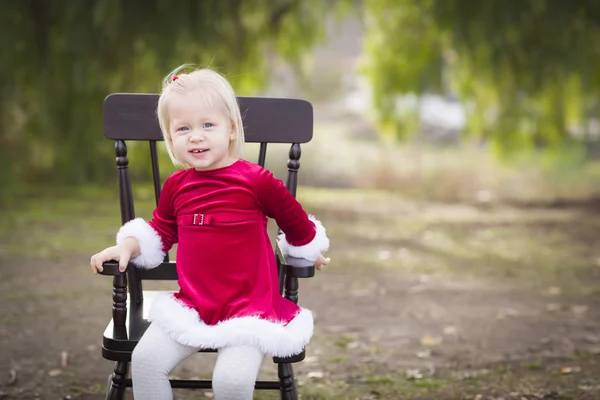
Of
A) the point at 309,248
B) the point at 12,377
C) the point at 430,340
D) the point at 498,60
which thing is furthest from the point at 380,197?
the point at 309,248

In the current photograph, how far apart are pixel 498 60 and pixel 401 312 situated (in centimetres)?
274

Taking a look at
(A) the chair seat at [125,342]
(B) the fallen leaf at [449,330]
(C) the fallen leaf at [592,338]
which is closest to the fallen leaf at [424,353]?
(B) the fallen leaf at [449,330]

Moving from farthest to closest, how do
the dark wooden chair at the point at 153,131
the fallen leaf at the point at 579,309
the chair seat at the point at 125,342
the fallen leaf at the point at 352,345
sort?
the fallen leaf at the point at 579,309 < the fallen leaf at the point at 352,345 < the dark wooden chair at the point at 153,131 < the chair seat at the point at 125,342

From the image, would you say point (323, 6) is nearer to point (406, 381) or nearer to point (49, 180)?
point (49, 180)

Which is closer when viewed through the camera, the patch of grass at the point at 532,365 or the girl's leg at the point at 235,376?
the girl's leg at the point at 235,376

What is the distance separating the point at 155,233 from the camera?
2.10m

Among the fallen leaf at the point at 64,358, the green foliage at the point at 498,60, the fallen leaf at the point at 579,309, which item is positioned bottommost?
the fallen leaf at the point at 579,309

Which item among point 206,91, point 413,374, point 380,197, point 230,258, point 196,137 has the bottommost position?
point 413,374

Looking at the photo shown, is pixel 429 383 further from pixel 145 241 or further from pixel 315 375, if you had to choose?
pixel 145 241

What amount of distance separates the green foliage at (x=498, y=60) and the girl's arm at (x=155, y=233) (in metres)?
4.11

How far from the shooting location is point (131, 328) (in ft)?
6.71

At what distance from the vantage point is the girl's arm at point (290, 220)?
6.56ft

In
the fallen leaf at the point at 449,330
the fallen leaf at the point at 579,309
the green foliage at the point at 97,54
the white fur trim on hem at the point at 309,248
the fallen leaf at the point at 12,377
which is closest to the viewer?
the white fur trim on hem at the point at 309,248

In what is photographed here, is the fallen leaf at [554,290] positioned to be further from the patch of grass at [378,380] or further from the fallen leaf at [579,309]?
the patch of grass at [378,380]
